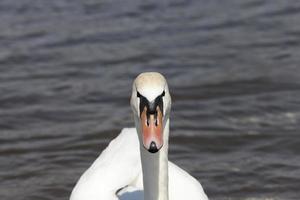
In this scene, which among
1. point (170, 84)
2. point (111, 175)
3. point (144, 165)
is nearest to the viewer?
point (144, 165)

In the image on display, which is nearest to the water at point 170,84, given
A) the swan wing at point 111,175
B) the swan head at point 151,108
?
the swan wing at point 111,175

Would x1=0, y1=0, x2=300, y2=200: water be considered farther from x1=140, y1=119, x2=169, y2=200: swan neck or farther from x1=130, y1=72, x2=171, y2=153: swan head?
x1=130, y1=72, x2=171, y2=153: swan head

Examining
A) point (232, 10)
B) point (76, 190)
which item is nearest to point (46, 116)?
point (76, 190)

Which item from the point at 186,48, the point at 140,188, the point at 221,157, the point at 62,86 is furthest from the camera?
the point at 186,48

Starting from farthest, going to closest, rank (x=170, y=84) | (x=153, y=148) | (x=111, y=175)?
(x=170, y=84) → (x=111, y=175) → (x=153, y=148)

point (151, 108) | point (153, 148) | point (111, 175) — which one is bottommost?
point (111, 175)

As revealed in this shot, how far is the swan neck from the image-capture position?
395cm

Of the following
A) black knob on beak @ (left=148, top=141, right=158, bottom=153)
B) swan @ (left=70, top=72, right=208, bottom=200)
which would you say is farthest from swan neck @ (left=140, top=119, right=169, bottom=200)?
black knob on beak @ (left=148, top=141, right=158, bottom=153)

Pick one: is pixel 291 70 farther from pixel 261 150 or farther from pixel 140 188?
pixel 140 188


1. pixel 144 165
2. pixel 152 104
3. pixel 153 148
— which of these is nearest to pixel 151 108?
pixel 152 104

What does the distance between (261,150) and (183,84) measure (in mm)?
1373

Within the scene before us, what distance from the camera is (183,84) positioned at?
24.2 ft

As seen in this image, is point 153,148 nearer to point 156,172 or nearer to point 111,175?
point 156,172

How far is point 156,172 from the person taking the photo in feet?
13.1
